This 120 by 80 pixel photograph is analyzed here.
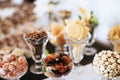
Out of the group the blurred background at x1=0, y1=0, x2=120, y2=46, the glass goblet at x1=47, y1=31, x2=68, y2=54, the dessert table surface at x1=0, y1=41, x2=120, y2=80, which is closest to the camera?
the dessert table surface at x1=0, y1=41, x2=120, y2=80

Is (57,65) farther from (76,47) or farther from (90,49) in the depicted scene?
(90,49)

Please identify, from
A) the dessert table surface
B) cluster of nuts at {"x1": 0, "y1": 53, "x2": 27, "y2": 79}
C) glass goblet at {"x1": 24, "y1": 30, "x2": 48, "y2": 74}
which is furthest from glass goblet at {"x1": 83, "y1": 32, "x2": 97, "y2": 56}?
cluster of nuts at {"x1": 0, "y1": 53, "x2": 27, "y2": 79}

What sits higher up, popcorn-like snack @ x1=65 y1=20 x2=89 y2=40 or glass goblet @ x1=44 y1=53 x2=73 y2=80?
popcorn-like snack @ x1=65 y1=20 x2=89 y2=40

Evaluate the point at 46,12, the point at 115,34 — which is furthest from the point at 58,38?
the point at 46,12

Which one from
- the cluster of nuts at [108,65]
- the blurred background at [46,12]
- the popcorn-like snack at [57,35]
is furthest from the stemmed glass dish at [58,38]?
the cluster of nuts at [108,65]

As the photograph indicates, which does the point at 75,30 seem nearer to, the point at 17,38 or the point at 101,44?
the point at 101,44

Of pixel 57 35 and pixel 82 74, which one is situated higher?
pixel 57 35

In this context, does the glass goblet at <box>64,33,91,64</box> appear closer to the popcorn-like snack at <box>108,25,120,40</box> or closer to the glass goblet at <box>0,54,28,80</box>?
the popcorn-like snack at <box>108,25,120,40</box>
